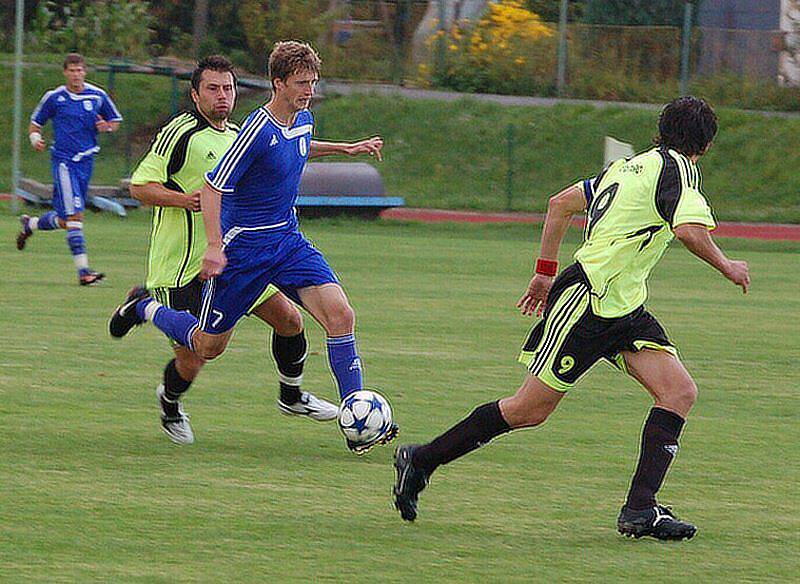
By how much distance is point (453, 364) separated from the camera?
1038cm

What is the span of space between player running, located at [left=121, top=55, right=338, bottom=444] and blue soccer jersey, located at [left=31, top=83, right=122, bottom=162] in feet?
25.3

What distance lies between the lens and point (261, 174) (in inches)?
278

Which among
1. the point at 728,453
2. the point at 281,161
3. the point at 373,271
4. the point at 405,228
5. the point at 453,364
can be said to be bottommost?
the point at 405,228

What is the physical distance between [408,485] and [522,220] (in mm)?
21744

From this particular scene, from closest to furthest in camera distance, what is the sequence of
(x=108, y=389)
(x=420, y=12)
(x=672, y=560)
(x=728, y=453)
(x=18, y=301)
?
1. (x=672, y=560)
2. (x=728, y=453)
3. (x=108, y=389)
4. (x=18, y=301)
5. (x=420, y=12)

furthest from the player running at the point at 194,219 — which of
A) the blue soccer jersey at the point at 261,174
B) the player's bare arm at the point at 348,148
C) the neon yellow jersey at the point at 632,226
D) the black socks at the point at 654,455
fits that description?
the black socks at the point at 654,455

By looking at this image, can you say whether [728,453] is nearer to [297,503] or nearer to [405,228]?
[297,503]

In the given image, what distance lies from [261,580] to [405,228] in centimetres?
1959

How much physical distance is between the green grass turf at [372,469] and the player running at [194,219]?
332 mm

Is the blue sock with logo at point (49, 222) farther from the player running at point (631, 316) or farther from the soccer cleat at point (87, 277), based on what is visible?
the player running at point (631, 316)

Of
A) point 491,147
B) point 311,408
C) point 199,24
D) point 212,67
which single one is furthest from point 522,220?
point 212,67

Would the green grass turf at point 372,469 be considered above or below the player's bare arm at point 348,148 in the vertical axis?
below

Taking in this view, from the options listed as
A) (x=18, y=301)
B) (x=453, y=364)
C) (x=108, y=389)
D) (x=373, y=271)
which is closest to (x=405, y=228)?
(x=373, y=271)

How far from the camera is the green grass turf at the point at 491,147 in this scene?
96.2 ft
